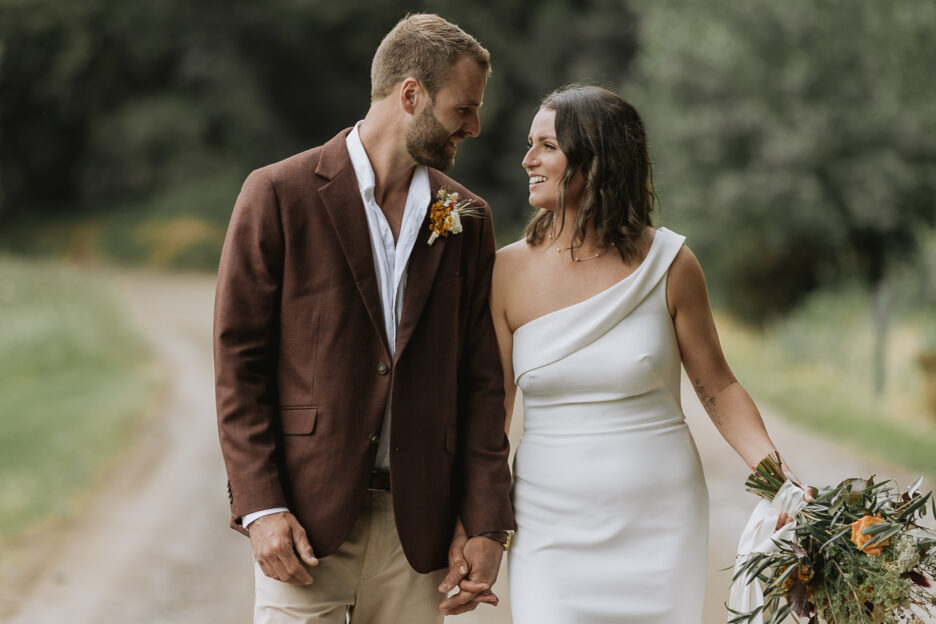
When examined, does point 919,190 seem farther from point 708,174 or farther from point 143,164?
point 143,164

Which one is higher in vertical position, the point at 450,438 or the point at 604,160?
the point at 604,160

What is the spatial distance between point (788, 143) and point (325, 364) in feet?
42.9

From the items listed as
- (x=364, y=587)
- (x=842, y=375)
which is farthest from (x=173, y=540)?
(x=842, y=375)

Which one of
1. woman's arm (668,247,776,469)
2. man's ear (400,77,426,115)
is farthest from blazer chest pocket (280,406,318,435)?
woman's arm (668,247,776,469)

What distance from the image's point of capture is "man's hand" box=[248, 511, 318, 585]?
2762mm

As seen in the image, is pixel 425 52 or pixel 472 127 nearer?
pixel 425 52

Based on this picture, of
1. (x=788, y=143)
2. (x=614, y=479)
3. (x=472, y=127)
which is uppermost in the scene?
(x=788, y=143)

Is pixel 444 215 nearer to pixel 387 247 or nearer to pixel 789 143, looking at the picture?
pixel 387 247

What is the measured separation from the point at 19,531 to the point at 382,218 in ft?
17.6

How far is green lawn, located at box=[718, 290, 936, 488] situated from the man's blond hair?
6.58 m

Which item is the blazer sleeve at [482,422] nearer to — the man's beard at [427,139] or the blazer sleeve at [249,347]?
the man's beard at [427,139]

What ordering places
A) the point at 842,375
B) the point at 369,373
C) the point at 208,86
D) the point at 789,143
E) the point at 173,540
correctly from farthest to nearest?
the point at 208,86 < the point at 789,143 < the point at 842,375 < the point at 173,540 < the point at 369,373

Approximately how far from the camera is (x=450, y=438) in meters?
3.02

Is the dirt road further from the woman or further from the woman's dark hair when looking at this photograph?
the woman's dark hair
